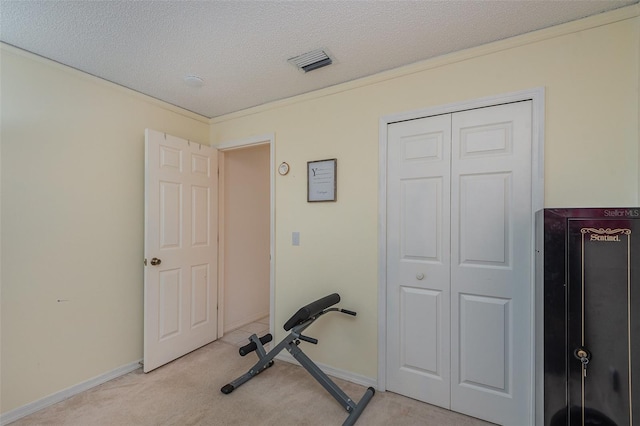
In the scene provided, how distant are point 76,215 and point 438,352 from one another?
2.95m

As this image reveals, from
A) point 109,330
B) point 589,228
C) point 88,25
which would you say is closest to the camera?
point 589,228

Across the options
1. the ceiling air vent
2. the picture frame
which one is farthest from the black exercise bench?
the ceiling air vent

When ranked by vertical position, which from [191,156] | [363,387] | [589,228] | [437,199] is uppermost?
[191,156]

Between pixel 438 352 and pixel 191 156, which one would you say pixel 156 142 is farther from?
pixel 438 352

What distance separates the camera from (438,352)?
2.13 m

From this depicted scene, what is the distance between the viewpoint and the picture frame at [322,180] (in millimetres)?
2529

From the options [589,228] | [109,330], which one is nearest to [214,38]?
[589,228]

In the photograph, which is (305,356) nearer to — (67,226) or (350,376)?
(350,376)

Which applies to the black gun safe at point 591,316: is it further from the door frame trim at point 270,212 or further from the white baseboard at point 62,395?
the white baseboard at point 62,395

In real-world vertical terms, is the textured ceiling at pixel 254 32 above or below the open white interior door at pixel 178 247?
above

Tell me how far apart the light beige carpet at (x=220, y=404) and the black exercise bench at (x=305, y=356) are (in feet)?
0.21

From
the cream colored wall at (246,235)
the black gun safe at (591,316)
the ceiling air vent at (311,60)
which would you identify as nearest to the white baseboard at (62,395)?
the cream colored wall at (246,235)

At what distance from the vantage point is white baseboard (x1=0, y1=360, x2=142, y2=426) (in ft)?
6.38

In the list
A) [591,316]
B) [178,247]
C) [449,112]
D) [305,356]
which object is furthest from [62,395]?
[449,112]
